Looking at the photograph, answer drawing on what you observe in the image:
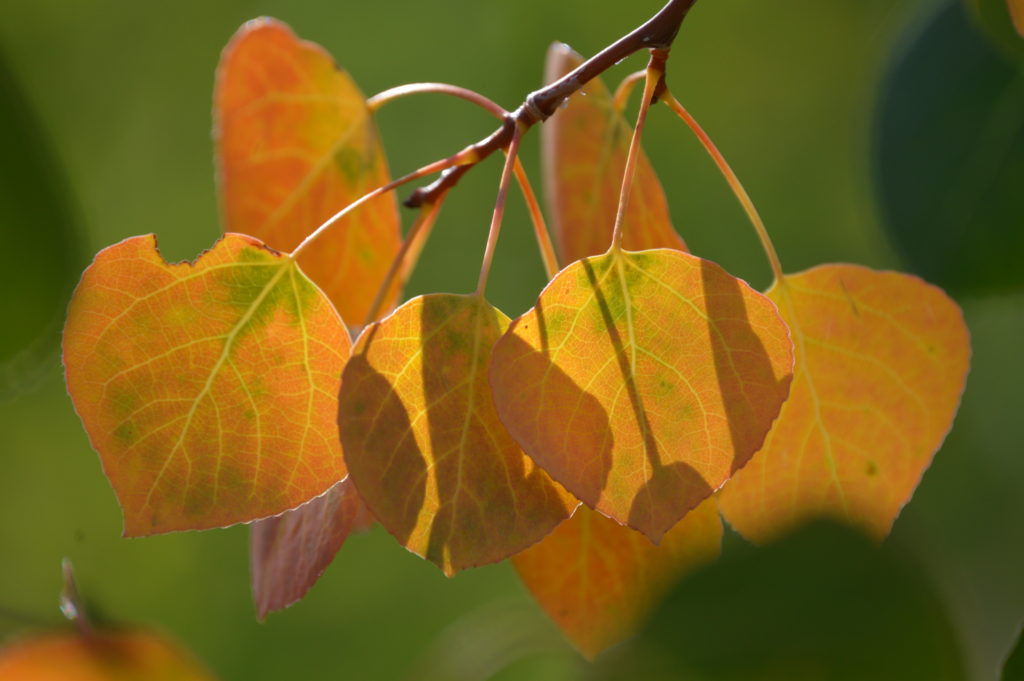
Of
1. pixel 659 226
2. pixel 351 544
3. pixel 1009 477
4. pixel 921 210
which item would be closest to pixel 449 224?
pixel 351 544

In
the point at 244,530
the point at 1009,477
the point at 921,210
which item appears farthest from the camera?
the point at 244,530

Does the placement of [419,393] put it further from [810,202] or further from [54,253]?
[810,202]

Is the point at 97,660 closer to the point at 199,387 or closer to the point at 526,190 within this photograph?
the point at 199,387

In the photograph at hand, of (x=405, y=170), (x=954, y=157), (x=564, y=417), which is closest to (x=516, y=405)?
(x=564, y=417)

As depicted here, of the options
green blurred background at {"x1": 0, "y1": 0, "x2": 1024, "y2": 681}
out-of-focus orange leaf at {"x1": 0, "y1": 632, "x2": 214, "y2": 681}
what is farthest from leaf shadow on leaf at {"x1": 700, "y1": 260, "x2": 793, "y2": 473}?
green blurred background at {"x1": 0, "y1": 0, "x2": 1024, "y2": 681}

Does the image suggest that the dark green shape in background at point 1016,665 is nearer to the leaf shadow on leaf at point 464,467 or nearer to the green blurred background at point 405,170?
the leaf shadow on leaf at point 464,467

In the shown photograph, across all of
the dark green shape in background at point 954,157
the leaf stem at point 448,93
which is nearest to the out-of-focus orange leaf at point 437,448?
the leaf stem at point 448,93
